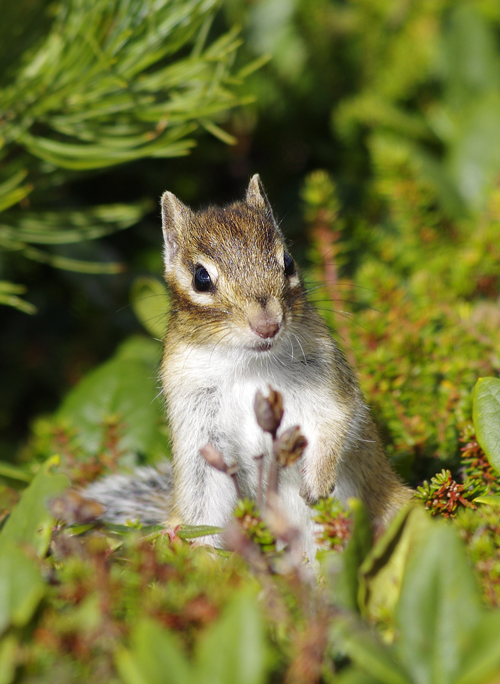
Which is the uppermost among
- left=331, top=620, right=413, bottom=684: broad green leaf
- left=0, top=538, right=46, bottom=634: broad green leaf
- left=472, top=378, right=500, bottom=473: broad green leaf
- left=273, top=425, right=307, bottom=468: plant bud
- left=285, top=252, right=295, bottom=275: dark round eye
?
left=285, top=252, right=295, bottom=275: dark round eye

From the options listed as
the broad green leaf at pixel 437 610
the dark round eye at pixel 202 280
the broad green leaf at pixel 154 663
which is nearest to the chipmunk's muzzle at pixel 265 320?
the dark round eye at pixel 202 280

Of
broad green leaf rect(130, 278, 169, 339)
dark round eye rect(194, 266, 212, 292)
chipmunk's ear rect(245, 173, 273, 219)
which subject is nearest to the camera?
dark round eye rect(194, 266, 212, 292)

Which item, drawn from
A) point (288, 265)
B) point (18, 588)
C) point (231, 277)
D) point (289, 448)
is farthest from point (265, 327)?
point (18, 588)

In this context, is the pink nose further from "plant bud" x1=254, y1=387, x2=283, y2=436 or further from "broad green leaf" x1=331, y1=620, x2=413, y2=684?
"broad green leaf" x1=331, y1=620, x2=413, y2=684

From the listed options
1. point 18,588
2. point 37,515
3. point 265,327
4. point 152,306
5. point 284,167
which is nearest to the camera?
point 18,588

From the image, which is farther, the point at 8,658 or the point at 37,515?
the point at 37,515

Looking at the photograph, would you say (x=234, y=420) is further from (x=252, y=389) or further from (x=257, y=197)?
(x=257, y=197)

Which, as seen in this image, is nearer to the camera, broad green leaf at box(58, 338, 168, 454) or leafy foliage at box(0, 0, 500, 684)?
leafy foliage at box(0, 0, 500, 684)

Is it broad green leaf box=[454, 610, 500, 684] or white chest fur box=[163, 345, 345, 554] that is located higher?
white chest fur box=[163, 345, 345, 554]

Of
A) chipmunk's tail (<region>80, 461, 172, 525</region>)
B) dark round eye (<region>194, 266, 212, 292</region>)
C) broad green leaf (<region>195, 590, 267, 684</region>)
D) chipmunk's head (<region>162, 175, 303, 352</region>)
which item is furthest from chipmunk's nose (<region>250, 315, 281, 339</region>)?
broad green leaf (<region>195, 590, 267, 684</region>)
